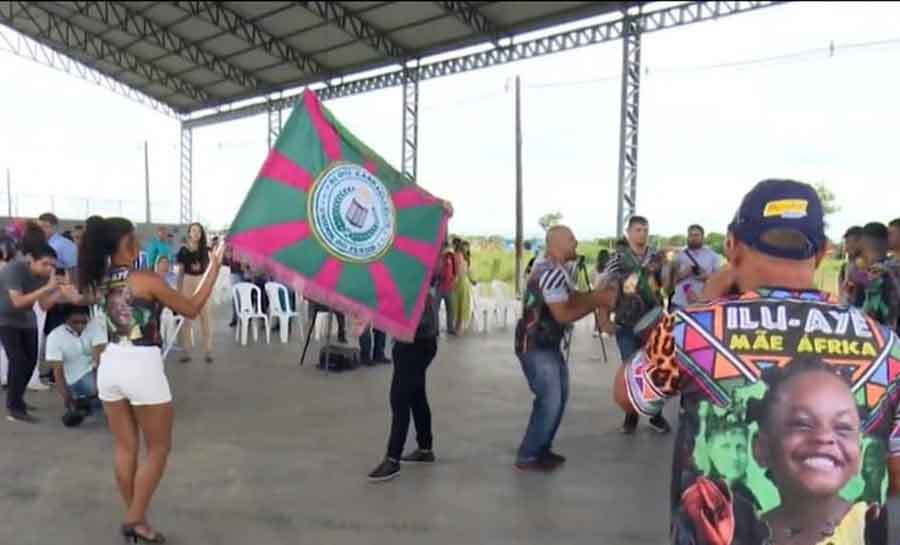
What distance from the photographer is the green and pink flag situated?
3.80 metres

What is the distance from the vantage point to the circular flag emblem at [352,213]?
392 cm

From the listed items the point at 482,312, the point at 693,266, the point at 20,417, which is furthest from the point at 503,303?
the point at 20,417

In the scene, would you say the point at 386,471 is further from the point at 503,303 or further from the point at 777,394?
the point at 503,303

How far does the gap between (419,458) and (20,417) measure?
3.18 m

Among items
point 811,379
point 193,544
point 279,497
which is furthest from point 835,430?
point 279,497

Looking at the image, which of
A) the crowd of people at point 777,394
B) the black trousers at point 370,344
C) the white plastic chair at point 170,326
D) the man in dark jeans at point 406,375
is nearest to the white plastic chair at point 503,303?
the black trousers at point 370,344

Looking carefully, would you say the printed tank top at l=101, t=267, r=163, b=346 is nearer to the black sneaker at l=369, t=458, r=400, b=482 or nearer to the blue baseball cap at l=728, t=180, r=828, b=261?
the black sneaker at l=369, t=458, r=400, b=482

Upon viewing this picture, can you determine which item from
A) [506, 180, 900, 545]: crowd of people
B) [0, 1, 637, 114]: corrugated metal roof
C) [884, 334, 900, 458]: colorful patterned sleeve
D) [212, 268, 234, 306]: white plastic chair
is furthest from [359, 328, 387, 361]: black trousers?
[212, 268, 234, 306]: white plastic chair

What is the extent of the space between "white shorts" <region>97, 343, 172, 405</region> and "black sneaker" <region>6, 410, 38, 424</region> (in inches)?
115

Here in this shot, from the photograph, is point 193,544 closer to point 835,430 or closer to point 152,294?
point 152,294

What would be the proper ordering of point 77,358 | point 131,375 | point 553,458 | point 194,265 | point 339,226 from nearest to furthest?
point 131,375
point 339,226
point 553,458
point 77,358
point 194,265

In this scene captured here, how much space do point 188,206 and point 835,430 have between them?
27610 mm

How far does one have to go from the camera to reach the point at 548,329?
4.40 m

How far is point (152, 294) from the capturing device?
10.7ft
